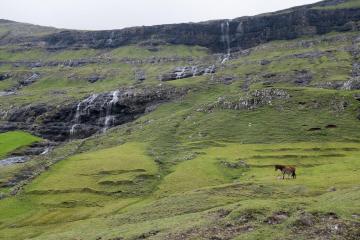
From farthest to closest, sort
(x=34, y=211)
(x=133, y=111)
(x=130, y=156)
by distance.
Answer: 1. (x=133, y=111)
2. (x=130, y=156)
3. (x=34, y=211)

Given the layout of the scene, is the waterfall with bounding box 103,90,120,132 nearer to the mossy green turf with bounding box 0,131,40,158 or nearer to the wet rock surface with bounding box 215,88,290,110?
the mossy green turf with bounding box 0,131,40,158

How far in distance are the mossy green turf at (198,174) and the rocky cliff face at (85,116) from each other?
10542mm

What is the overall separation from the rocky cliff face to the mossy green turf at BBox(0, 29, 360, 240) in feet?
34.6

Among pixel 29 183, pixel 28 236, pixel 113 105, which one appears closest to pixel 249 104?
pixel 113 105

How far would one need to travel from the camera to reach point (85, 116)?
191 metres

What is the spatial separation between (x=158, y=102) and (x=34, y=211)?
390 feet

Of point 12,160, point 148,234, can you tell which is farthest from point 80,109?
point 148,234

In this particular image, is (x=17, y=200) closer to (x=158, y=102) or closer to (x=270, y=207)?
(x=270, y=207)

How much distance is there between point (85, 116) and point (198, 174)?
337 ft

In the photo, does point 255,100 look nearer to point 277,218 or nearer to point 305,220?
point 277,218

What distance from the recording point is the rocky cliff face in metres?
184

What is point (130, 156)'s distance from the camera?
386 feet

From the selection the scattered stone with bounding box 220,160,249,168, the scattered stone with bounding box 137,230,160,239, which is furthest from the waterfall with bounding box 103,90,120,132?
the scattered stone with bounding box 137,230,160,239

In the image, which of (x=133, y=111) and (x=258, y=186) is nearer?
(x=258, y=186)
